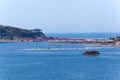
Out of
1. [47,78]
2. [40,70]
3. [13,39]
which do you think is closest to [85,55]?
[40,70]

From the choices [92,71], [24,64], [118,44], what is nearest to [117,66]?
[92,71]

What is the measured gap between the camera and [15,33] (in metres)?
184

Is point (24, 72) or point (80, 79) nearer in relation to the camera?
point (80, 79)

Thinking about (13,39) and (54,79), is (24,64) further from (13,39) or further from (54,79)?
(13,39)

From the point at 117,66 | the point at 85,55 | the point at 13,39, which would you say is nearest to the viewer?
the point at 117,66

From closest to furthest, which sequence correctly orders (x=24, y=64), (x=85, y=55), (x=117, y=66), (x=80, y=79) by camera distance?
(x=80, y=79), (x=117, y=66), (x=24, y=64), (x=85, y=55)

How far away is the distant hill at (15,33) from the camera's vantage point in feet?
589

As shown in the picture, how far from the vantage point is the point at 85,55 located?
91.3 meters

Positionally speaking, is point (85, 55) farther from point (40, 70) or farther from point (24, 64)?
point (40, 70)

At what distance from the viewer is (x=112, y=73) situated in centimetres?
5912

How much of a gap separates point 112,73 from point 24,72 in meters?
10.8

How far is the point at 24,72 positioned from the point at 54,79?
8.66 meters

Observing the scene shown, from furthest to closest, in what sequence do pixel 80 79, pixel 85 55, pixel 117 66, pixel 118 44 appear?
pixel 118 44, pixel 85 55, pixel 117 66, pixel 80 79

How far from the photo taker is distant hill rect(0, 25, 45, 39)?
7071 inches
